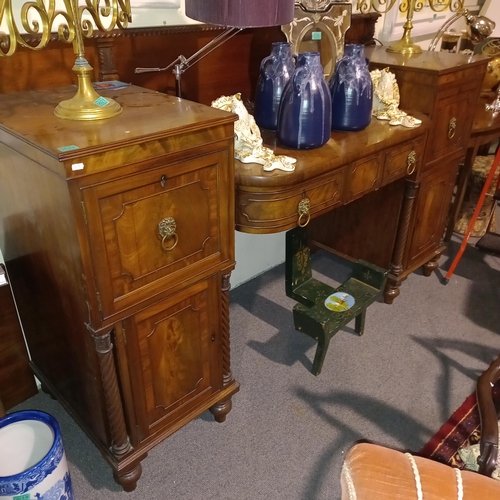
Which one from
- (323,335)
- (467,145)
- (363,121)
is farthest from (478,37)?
(323,335)

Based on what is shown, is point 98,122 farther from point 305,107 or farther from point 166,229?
point 305,107

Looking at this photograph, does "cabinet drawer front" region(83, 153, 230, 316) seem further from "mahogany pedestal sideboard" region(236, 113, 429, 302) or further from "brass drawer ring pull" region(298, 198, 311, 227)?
"brass drawer ring pull" region(298, 198, 311, 227)

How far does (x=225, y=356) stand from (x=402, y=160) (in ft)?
3.31

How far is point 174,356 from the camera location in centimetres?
140

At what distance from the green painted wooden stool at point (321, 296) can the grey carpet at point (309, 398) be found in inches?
6.0

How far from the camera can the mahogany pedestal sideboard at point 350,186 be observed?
4.56ft

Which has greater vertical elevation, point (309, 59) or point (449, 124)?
point (309, 59)

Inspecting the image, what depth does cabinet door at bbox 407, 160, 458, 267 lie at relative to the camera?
221 centimetres

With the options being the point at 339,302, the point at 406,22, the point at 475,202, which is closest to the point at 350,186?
the point at 339,302

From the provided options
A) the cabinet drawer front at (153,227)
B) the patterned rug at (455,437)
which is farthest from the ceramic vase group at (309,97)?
the patterned rug at (455,437)

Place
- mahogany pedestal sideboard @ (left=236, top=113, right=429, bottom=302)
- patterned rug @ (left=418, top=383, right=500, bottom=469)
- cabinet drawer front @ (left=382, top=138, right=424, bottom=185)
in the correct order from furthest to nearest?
cabinet drawer front @ (left=382, top=138, right=424, bottom=185)
patterned rug @ (left=418, top=383, right=500, bottom=469)
mahogany pedestal sideboard @ (left=236, top=113, right=429, bottom=302)

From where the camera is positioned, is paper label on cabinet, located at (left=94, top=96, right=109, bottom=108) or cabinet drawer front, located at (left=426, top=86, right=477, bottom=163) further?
cabinet drawer front, located at (left=426, top=86, right=477, bottom=163)

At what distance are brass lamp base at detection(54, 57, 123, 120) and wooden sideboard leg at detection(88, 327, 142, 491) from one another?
504 millimetres

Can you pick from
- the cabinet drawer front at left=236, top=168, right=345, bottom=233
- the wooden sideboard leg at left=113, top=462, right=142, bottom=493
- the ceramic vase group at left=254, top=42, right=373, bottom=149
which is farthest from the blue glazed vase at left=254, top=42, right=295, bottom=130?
the wooden sideboard leg at left=113, top=462, right=142, bottom=493
